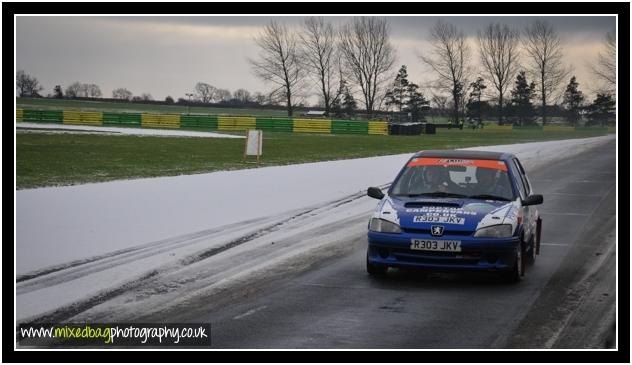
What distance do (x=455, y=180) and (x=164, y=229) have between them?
4.96 metres

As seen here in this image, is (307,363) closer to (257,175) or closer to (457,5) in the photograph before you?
(457,5)

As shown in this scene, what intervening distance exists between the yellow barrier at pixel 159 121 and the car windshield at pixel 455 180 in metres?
56.6

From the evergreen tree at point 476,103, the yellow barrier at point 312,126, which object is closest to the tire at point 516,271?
the yellow barrier at point 312,126

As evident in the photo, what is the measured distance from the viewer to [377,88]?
10419 centimetres

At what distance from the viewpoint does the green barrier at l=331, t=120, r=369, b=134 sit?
62.9m

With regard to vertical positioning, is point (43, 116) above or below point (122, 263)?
above

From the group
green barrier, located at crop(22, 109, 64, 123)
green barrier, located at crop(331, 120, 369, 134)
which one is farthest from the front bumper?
green barrier, located at crop(22, 109, 64, 123)

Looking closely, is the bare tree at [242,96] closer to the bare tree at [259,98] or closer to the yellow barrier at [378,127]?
the bare tree at [259,98]

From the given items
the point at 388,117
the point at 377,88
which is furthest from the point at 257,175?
the point at 377,88

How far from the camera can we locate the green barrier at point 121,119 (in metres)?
67.9

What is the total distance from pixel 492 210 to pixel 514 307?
5.27 ft

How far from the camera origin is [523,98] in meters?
117

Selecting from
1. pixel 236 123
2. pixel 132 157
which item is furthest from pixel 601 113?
pixel 132 157

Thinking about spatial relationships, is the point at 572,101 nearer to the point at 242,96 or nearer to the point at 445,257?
the point at 242,96
